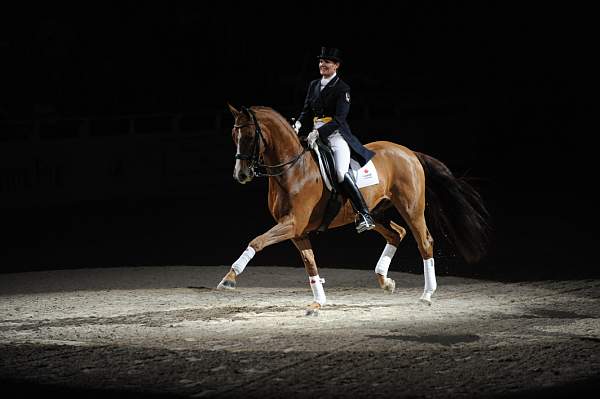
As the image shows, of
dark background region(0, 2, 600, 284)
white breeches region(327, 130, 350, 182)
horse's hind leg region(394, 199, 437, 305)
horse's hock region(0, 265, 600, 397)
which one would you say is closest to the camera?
horse's hock region(0, 265, 600, 397)

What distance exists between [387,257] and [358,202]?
34.8 inches

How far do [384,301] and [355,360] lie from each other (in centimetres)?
303

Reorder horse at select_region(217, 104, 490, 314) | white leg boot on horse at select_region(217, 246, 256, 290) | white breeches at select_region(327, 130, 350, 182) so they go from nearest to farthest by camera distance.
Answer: white leg boot on horse at select_region(217, 246, 256, 290) < horse at select_region(217, 104, 490, 314) < white breeches at select_region(327, 130, 350, 182)

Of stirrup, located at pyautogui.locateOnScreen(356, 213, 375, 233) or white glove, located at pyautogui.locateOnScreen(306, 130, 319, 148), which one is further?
stirrup, located at pyautogui.locateOnScreen(356, 213, 375, 233)

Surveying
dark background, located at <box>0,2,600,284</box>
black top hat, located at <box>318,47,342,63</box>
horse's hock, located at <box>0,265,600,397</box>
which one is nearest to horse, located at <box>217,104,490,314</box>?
horse's hock, located at <box>0,265,600,397</box>

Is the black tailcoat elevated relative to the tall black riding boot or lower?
elevated

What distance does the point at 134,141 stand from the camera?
2069 centimetres

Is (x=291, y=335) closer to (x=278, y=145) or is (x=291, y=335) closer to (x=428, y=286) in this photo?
(x=278, y=145)

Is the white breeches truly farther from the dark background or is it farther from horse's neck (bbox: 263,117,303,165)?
the dark background

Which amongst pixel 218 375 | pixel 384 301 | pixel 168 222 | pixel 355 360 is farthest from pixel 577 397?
pixel 168 222

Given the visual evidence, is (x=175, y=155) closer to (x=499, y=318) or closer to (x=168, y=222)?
(x=168, y=222)

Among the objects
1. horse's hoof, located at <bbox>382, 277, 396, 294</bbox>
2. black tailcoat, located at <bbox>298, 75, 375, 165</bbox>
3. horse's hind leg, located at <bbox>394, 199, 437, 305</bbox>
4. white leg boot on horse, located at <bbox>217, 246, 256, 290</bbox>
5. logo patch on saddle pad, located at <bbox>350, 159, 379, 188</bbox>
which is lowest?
horse's hoof, located at <bbox>382, 277, 396, 294</bbox>

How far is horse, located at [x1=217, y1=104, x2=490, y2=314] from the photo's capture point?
9.04 m

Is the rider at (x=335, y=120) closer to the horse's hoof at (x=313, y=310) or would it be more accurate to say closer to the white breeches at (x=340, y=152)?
the white breeches at (x=340, y=152)
